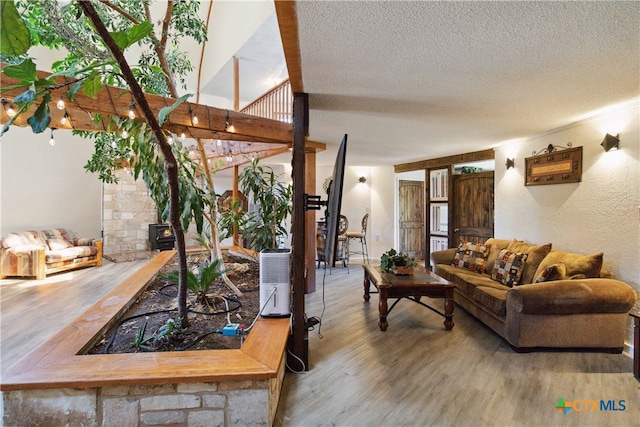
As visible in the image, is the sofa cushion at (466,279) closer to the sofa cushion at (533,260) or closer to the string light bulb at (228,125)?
the sofa cushion at (533,260)

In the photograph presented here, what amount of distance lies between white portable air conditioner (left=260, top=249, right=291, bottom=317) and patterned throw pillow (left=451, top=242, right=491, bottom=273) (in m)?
2.86

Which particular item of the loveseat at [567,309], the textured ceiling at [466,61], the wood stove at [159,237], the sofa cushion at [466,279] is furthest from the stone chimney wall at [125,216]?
the loveseat at [567,309]

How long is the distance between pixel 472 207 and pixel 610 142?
2393mm

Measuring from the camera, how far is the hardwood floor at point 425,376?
186 cm

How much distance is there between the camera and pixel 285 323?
238 centimetres

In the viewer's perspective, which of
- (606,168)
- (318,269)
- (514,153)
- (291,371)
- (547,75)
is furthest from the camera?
(318,269)

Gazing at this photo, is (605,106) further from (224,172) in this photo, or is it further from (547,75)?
(224,172)

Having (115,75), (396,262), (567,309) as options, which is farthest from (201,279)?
(567,309)

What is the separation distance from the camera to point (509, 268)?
348 centimetres

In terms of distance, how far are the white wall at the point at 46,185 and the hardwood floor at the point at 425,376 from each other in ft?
11.7

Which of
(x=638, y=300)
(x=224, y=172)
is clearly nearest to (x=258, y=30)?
(x=224, y=172)

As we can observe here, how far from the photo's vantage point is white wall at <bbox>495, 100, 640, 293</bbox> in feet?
8.78

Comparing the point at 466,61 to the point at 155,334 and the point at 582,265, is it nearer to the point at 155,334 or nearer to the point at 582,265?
the point at 582,265

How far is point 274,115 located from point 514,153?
3.76 meters
